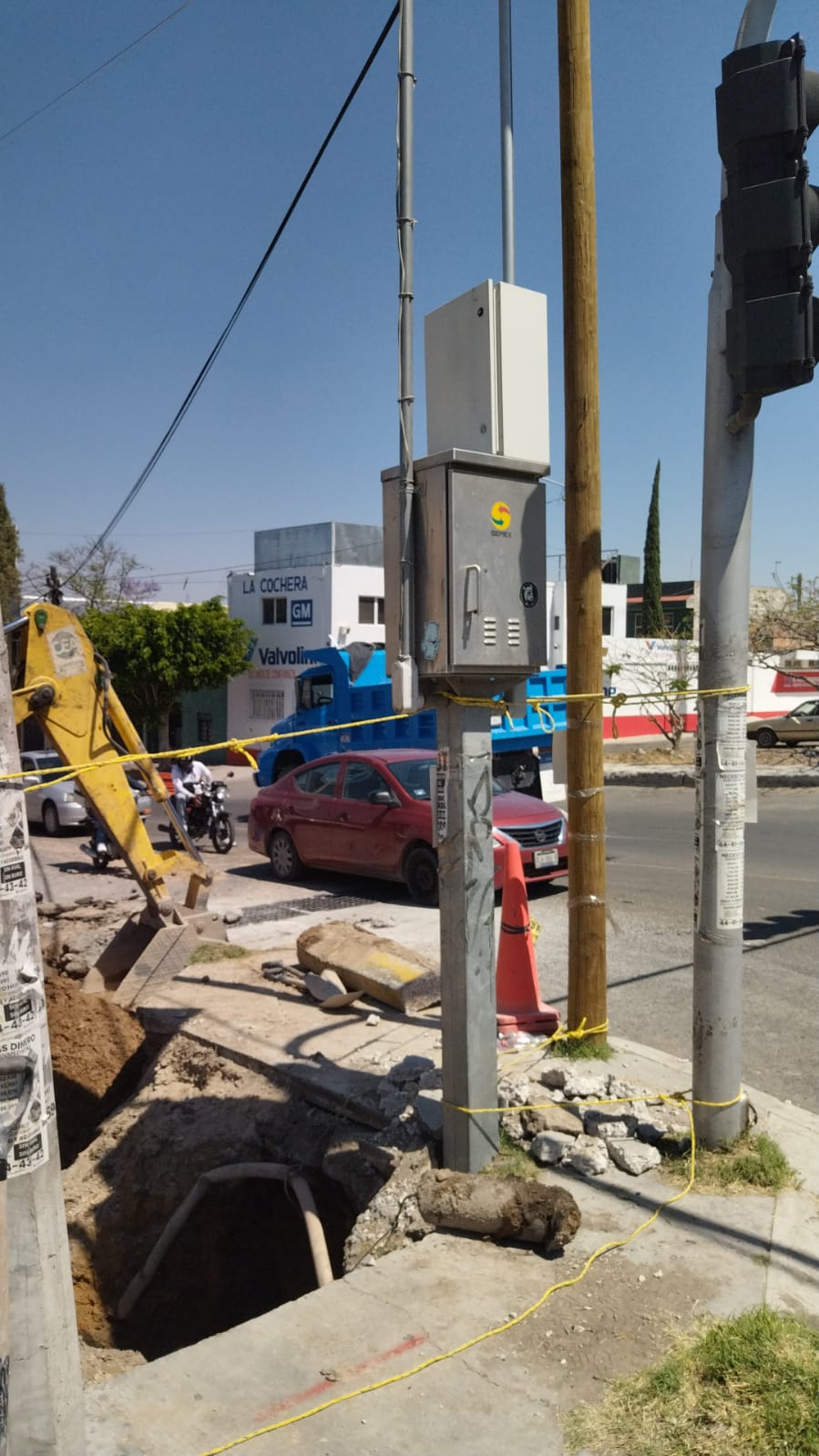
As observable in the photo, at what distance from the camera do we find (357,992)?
308 inches

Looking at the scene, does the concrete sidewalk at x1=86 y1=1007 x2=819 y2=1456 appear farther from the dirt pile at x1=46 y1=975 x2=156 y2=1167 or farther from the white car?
the white car

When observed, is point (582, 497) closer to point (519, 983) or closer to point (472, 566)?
point (472, 566)

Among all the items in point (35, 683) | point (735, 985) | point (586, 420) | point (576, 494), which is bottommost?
point (735, 985)

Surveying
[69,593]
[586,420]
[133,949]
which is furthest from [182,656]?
[586,420]

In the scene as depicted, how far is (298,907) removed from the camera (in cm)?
1227

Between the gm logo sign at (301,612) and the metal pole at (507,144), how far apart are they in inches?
1271

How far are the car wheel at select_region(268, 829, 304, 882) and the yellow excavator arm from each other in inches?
186

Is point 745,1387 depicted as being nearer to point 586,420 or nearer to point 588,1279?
point 588,1279

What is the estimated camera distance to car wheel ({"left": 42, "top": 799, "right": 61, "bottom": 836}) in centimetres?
1983

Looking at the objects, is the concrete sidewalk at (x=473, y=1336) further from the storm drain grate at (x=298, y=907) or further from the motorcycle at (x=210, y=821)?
the motorcycle at (x=210, y=821)

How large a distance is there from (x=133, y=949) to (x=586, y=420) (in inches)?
223

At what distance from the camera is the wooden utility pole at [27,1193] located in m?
2.80

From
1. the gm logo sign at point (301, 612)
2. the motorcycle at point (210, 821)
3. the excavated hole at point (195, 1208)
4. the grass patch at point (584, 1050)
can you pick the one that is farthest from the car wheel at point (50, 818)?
the gm logo sign at point (301, 612)

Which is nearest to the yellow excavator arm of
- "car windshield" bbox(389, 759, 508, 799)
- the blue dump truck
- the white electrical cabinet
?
"car windshield" bbox(389, 759, 508, 799)
